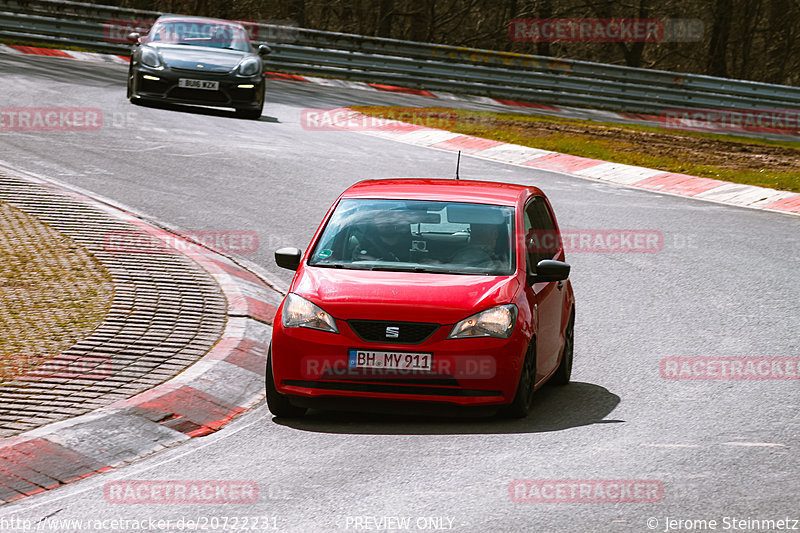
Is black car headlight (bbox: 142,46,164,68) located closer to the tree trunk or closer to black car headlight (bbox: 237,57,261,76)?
black car headlight (bbox: 237,57,261,76)

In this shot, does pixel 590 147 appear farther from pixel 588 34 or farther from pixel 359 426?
pixel 588 34

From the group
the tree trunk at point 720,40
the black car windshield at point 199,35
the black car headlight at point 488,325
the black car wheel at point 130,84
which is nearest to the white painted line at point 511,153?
the black car windshield at point 199,35

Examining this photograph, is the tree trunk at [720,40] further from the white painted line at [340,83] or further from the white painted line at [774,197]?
the white painted line at [774,197]

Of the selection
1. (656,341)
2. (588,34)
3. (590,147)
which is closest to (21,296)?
(656,341)

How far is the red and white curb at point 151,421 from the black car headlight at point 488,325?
5.51ft

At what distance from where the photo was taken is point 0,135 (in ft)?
58.9

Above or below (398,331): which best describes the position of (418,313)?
above

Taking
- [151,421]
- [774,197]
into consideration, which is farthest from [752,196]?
[151,421]

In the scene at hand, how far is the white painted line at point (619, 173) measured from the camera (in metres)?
19.5

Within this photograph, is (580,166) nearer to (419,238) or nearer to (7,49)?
(419,238)

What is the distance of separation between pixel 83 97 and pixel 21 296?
11510 millimetres

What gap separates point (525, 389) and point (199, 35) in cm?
1502

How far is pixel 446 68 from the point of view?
30.5 metres

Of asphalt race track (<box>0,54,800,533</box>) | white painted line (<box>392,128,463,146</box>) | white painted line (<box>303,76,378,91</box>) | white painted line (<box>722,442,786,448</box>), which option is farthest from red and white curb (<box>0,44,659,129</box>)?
white painted line (<box>722,442,786,448</box>)
